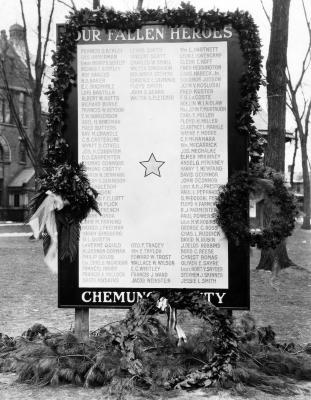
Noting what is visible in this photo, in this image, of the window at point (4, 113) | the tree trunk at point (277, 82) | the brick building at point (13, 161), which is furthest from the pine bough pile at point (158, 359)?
the window at point (4, 113)

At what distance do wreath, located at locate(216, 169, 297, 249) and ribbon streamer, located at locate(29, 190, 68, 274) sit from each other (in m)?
1.45

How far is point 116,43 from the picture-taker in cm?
555

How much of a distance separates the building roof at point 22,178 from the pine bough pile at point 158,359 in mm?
38901

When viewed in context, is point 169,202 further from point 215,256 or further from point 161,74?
point 161,74

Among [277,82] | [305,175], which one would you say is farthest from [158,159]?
[305,175]

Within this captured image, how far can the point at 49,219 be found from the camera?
5.47 metres

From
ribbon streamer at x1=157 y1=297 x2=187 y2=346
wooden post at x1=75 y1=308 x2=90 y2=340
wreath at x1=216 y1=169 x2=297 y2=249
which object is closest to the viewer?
ribbon streamer at x1=157 y1=297 x2=187 y2=346

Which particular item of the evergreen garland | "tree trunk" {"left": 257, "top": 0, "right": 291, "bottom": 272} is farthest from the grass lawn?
the evergreen garland

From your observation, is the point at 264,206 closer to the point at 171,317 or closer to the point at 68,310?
the point at 171,317

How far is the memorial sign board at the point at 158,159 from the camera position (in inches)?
216

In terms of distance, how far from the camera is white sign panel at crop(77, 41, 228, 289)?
5.50m

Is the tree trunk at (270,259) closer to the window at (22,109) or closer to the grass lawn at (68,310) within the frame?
the grass lawn at (68,310)

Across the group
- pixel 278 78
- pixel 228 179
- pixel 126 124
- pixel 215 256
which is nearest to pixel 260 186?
pixel 228 179

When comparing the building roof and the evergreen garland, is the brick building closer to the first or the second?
the building roof
